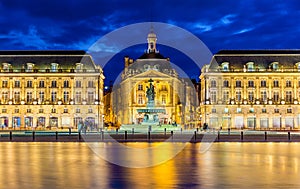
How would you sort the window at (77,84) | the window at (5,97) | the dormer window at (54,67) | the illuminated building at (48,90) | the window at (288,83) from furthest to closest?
the window at (77,84)
the window at (288,83)
the dormer window at (54,67)
the window at (5,97)
the illuminated building at (48,90)

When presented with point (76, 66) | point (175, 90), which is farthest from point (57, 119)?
point (175, 90)

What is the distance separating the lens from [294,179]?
15.7 m

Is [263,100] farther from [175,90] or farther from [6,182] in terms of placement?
[6,182]

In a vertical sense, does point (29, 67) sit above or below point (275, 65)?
below

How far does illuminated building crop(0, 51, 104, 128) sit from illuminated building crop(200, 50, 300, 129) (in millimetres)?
25101

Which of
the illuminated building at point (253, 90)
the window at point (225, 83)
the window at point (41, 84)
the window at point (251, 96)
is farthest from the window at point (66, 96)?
the window at point (251, 96)

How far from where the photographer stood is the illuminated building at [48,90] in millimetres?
99875

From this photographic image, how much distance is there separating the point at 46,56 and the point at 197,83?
161 feet

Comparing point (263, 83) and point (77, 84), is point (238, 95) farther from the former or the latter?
point (77, 84)

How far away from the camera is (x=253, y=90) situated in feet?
335

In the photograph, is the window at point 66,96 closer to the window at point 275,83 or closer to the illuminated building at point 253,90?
the illuminated building at point 253,90

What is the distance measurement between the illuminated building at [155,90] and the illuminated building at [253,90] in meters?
11.6

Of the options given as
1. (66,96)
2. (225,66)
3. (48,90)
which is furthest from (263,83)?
(48,90)

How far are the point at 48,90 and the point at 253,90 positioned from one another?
4331 cm
